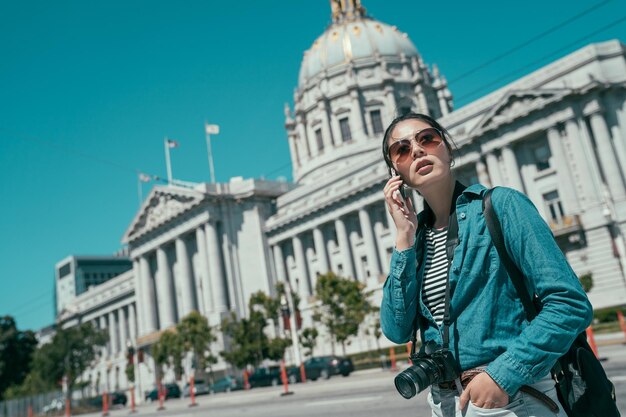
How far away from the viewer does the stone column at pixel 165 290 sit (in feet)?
Result: 227

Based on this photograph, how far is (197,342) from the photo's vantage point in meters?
50.8

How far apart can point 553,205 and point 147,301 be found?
49.7 m

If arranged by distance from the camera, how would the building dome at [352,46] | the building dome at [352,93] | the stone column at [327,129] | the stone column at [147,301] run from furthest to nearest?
the building dome at [352,46], the stone column at [327,129], the building dome at [352,93], the stone column at [147,301]

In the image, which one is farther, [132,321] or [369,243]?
[132,321]

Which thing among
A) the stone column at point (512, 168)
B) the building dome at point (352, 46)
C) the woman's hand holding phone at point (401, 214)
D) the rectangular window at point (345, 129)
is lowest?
the woman's hand holding phone at point (401, 214)

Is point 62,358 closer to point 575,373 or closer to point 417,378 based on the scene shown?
point 417,378

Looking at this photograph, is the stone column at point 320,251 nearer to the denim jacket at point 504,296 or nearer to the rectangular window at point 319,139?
the rectangular window at point 319,139

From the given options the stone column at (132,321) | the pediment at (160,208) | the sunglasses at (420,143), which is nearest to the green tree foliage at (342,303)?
the pediment at (160,208)

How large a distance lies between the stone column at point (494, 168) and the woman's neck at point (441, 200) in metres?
41.9

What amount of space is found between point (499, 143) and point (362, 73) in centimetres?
3963

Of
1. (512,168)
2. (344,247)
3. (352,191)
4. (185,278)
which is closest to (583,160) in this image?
(512,168)

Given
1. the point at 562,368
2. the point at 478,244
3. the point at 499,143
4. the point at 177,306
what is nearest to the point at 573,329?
the point at 562,368

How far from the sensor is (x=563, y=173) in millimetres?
39875

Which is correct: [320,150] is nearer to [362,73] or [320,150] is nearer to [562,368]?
[362,73]
